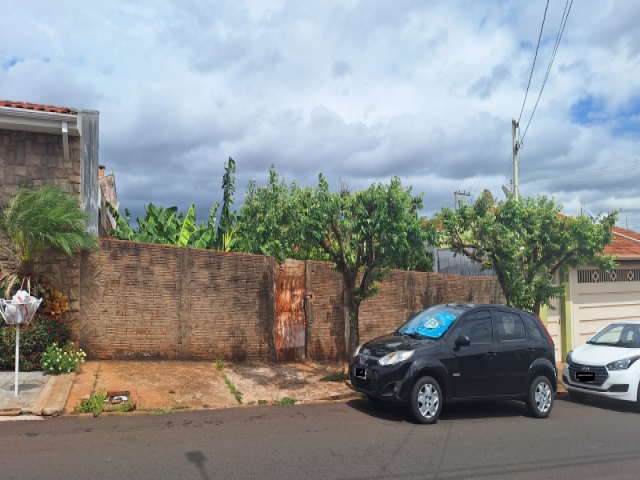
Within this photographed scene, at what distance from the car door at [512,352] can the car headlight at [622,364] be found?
206 cm

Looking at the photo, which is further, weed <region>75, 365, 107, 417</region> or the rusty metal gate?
the rusty metal gate

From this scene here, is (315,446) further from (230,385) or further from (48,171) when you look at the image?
(48,171)

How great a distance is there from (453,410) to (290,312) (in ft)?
15.0

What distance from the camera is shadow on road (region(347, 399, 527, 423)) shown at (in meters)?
9.04

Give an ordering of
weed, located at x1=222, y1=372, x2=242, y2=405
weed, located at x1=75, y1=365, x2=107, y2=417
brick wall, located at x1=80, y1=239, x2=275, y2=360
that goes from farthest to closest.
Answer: brick wall, located at x1=80, y1=239, x2=275, y2=360, weed, located at x1=222, y1=372, x2=242, y2=405, weed, located at x1=75, y1=365, x2=107, y2=417

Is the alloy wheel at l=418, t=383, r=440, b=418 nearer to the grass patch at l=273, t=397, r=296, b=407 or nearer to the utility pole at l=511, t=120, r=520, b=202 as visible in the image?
the grass patch at l=273, t=397, r=296, b=407

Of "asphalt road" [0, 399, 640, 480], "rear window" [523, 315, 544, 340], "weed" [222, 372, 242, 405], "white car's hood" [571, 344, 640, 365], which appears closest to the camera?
"asphalt road" [0, 399, 640, 480]

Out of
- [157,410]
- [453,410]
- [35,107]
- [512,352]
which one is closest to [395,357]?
[453,410]

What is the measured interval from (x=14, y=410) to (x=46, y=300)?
3.17 metres

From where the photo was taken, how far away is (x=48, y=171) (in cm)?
1165

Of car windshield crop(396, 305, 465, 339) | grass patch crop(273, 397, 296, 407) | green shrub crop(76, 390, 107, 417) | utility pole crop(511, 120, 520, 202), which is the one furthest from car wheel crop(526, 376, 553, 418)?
utility pole crop(511, 120, 520, 202)

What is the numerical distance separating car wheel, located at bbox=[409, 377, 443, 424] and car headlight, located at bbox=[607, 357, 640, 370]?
410 cm

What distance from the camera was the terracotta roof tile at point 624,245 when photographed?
18.4 meters

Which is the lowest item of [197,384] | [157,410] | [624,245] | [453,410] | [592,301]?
[453,410]
